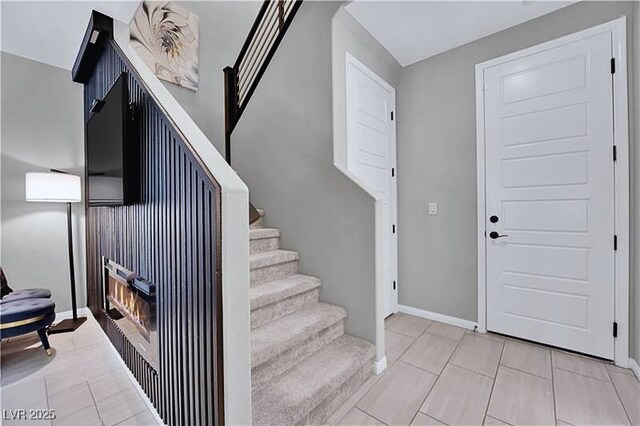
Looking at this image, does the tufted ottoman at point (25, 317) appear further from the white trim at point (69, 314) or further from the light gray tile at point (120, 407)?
the light gray tile at point (120, 407)

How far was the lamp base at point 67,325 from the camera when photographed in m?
2.53

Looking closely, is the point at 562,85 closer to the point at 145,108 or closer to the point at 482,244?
the point at 482,244

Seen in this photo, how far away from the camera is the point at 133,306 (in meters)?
1.78

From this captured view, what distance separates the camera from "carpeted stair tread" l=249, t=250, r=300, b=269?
6.87 ft

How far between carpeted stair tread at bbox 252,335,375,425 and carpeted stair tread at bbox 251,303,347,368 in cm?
14

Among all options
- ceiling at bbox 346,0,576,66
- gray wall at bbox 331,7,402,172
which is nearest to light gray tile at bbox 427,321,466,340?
gray wall at bbox 331,7,402,172

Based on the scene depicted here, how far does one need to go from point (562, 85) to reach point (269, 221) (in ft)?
8.89

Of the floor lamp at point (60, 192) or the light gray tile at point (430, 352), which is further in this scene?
the floor lamp at point (60, 192)

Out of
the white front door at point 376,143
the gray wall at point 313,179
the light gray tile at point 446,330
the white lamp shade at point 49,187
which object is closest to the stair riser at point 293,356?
the gray wall at point 313,179

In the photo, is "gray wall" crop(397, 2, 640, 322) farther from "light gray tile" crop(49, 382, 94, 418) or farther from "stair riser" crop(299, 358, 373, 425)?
"light gray tile" crop(49, 382, 94, 418)

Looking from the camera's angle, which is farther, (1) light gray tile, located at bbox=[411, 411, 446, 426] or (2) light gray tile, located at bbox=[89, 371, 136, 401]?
(2) light gray tile, located at bbox=[89, 371, 136, 401]

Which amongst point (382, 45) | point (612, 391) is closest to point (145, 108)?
point (382, 45)

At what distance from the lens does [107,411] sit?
1558mm

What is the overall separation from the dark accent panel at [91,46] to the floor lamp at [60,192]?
3.17ft
